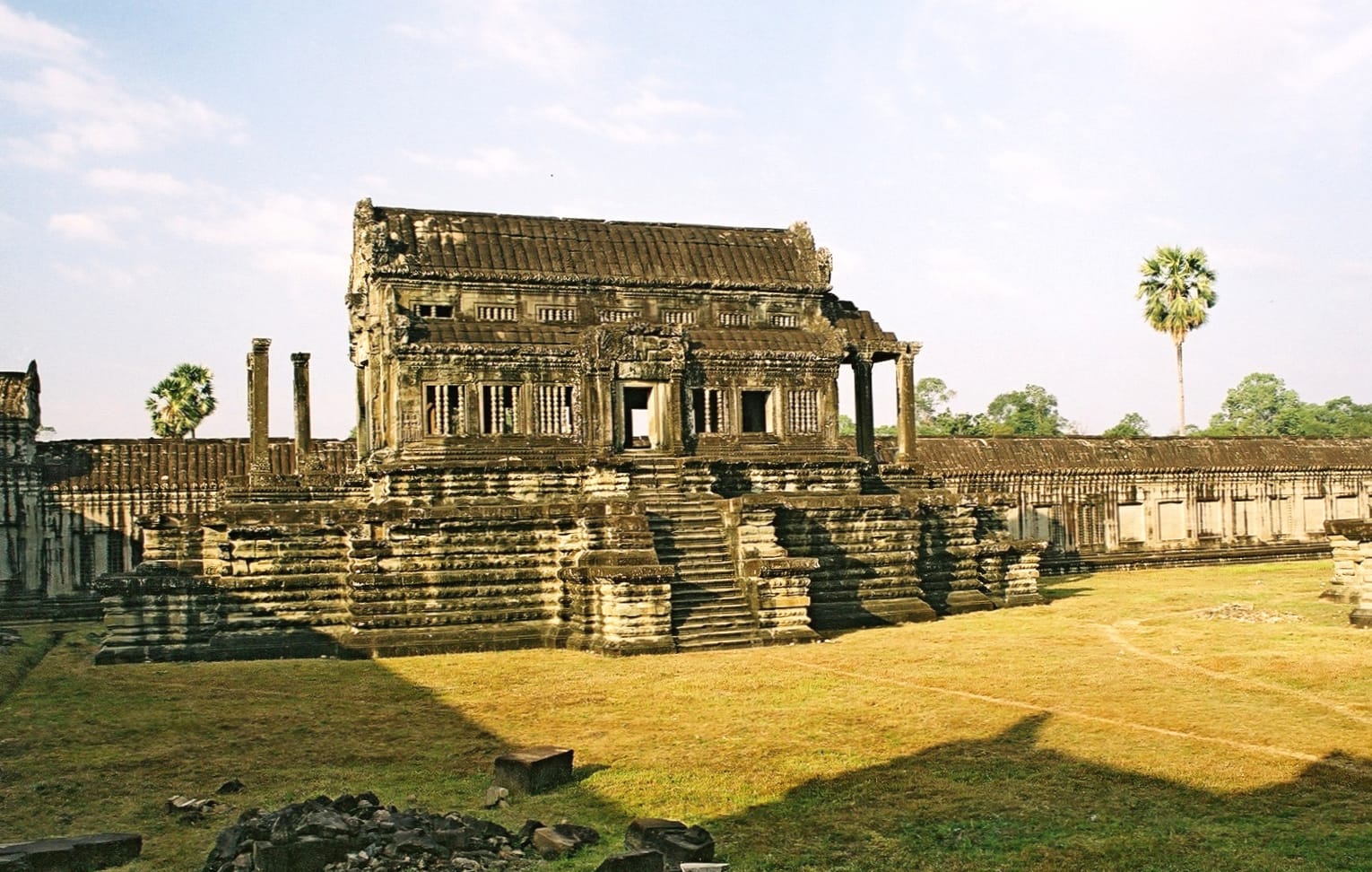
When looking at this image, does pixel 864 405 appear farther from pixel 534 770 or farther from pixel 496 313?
pixel 534 770

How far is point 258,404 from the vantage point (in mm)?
28094

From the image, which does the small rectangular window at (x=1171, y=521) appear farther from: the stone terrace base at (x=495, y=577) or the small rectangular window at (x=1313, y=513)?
the stone terrace base at (x=495, y=577)

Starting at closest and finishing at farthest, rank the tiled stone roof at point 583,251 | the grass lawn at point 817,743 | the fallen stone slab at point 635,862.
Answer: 1. the fallen stone slab at point 635,862
2. the grass lawn at point 817,743
3. the tiled stone roof at point 583,251

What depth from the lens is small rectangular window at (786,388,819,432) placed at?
27297mm

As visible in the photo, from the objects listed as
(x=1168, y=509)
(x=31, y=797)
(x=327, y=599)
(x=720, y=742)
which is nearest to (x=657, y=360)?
(x=327, y=599)

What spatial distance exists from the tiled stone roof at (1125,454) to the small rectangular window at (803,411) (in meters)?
13.2

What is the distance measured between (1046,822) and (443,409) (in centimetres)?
1763

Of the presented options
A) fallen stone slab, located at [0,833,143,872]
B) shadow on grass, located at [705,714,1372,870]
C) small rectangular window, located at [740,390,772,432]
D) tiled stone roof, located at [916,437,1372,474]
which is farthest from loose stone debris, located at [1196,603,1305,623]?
fallen stone slab, located at [0,833,143,872]

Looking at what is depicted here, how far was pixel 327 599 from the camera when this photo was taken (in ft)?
73.2

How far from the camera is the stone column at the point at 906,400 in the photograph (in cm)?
2906

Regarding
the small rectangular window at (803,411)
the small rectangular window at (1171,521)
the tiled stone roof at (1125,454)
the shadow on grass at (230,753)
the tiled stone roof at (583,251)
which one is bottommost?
the shadow on grass at (230,753)

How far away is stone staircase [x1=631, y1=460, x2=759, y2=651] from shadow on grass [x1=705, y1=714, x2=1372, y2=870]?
9.83 meters

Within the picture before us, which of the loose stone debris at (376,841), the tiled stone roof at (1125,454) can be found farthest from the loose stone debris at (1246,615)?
the loose stone debris at (376,841)

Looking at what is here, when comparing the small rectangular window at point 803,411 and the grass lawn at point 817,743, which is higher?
the small rectangular window at point 803,411
